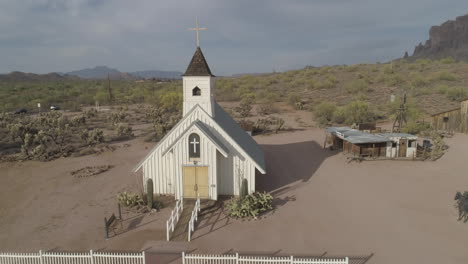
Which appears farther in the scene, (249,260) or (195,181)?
(195,181)

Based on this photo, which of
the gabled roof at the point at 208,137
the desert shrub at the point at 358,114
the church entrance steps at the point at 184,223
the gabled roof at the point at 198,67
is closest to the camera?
the church entrance steps at the point at 184,223

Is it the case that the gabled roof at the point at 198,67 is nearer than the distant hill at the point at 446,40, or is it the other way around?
the gabled roof at the point at 198,67

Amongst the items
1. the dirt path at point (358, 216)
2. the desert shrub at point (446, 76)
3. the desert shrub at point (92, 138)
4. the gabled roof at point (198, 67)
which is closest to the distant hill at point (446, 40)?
the desert shrub at point (446, 76)

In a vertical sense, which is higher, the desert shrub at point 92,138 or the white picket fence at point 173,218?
the desert shrub at point 92,138

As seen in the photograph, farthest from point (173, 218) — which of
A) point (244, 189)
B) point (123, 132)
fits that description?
point (123, 132)

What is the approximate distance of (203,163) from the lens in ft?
46.9

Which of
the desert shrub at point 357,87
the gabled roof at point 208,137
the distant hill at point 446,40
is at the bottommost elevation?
the gabled roof at point 208,137

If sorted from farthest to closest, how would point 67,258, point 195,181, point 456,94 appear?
point 456,94
point 195,181
point 67,258

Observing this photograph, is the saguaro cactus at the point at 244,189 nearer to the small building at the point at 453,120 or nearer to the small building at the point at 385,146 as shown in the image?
the small building at the point at 385,146

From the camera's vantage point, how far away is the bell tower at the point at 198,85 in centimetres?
1481

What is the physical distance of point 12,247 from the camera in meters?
11.1

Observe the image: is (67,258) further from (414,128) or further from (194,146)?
(414,128)

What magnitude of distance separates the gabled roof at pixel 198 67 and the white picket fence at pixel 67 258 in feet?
28.2

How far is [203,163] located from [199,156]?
0.39 m
